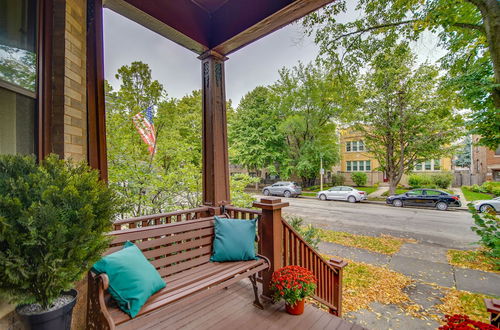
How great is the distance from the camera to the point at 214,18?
299 centimetres

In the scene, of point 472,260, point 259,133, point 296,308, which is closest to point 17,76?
point 296,308

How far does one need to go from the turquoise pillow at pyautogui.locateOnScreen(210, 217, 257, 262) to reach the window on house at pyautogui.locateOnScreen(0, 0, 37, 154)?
173 centimetres

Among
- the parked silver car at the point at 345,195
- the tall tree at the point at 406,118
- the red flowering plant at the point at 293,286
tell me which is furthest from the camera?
the parked silver car at the point at 345,195

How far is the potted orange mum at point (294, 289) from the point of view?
2086 millimetres

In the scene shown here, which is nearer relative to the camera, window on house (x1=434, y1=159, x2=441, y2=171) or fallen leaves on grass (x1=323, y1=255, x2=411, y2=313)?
fallen leaves on grass (x1=323, y1=255, x2=411, y2=313)

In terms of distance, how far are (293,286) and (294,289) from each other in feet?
0.08

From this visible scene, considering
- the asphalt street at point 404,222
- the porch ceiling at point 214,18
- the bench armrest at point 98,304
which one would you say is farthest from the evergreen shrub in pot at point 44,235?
the asphalt street at point 404,222

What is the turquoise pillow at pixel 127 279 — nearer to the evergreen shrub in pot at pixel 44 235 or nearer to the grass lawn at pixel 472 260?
the evergreen shrub in pot at pixel 44 235

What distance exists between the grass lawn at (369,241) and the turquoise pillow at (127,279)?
5.67 m

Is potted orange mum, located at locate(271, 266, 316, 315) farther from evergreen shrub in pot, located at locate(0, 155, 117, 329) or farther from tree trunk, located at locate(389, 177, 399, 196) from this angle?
A: tree trunk, located at locate(389, 177, 399, 196)

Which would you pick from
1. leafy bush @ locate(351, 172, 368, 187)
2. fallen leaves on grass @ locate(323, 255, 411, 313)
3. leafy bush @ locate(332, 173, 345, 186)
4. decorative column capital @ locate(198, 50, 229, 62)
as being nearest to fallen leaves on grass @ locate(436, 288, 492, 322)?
fallen leaves on grass @ locate(323, 255, 411, 313)

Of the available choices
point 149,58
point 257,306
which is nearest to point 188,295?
point 257,306

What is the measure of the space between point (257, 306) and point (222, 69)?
9.64 feet

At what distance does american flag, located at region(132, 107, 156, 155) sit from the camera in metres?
4.06
